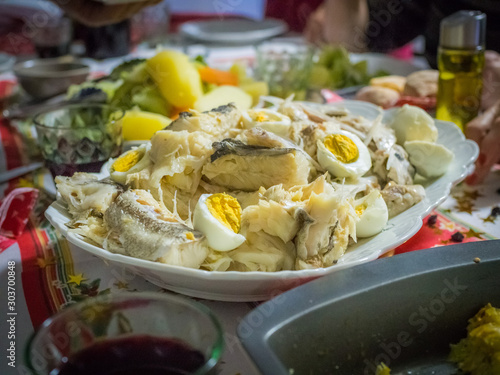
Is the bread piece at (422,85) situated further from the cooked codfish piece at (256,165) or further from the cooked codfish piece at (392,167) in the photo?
the cooked codfish piece at (256,165)

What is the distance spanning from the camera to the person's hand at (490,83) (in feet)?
6.22

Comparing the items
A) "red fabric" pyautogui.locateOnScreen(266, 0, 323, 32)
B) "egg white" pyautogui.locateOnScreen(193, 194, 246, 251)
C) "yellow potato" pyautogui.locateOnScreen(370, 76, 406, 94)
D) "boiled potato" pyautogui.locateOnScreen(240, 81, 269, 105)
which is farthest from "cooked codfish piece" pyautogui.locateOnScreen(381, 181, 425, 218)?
"red fabric" pyautogui.locateOnScreen(266, 0, 323, 32)

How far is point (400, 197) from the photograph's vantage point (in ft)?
3.89

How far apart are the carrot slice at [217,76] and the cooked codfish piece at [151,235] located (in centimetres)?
104

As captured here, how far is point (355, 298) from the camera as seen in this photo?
82 centimetres

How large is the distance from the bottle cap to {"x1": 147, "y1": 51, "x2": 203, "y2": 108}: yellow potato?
866 mm

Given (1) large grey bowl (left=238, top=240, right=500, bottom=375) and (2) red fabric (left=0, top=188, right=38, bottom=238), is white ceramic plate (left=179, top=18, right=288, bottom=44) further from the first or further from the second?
(1) large grey bowl (left=238, top=240, right=500, bottom=375)

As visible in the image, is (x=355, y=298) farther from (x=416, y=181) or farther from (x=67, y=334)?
(x=416, y=181)

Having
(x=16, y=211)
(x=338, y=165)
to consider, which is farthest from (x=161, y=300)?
(x=16, y=211)

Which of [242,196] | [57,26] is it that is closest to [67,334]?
[242,196]

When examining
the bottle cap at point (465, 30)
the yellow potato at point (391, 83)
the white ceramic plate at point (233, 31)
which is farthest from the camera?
the white ceramic plate at point (233, 31)

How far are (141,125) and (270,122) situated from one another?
591mm

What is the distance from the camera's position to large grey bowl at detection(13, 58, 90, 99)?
7.34ft

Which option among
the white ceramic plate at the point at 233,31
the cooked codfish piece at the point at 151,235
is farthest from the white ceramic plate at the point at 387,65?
the cooked codfish piece at the point at 151,235
